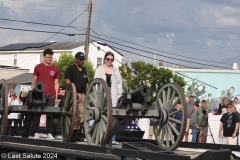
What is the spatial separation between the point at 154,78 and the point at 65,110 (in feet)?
126

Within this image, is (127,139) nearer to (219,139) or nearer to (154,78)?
(219,139)

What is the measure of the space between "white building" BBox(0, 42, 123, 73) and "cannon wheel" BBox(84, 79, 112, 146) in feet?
195

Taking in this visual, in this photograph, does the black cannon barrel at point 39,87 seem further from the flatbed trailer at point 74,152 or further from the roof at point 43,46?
the roof at point 43,46

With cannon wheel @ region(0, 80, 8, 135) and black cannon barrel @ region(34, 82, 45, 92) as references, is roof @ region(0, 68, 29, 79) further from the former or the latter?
black cannon barrel @ region(34, 82, 45, 92)

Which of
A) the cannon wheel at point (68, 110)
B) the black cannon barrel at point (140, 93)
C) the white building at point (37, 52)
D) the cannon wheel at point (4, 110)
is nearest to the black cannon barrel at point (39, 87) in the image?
the cannon wheel at point (68, 110)

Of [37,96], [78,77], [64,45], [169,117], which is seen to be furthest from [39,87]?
[64,45]

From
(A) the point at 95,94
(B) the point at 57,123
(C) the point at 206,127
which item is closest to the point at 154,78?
(C) the point at 206,127

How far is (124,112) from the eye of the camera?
31.2 ft

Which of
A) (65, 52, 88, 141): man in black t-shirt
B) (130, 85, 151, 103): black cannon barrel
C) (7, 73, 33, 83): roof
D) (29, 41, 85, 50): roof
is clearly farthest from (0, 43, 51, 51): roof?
(130, 85, 151, 103): black cannon barrel

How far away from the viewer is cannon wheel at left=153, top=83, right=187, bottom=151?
9.62 meters

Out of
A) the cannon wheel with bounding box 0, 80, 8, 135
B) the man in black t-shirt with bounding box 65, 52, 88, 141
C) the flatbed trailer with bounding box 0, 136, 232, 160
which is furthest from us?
Answer: the man in black t-shirt with bounding box 65, 52, 88, 141

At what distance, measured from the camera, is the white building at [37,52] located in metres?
71.3

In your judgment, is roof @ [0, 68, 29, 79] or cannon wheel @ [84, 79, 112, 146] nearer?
cannon wheel @ [84, 79, 112, 146]

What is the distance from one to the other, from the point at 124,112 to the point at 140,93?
402mm
